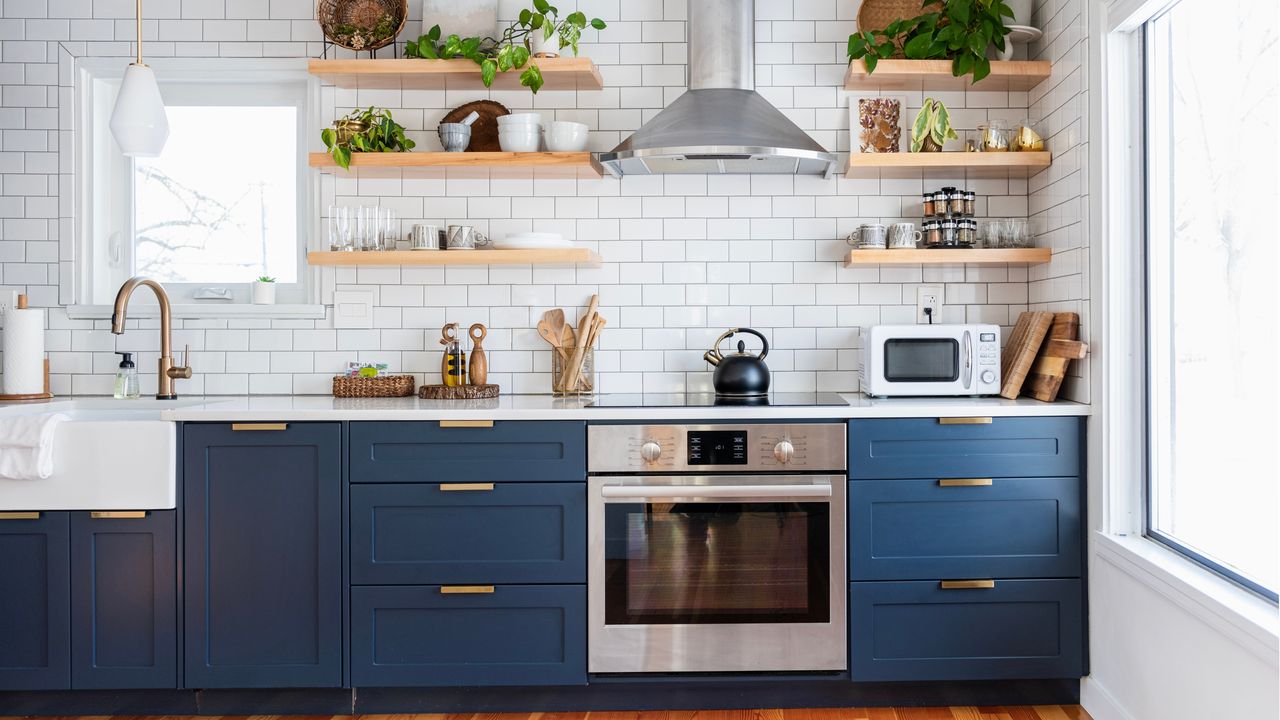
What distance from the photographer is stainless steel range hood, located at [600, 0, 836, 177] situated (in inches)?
108

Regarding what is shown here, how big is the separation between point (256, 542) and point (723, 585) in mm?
1388

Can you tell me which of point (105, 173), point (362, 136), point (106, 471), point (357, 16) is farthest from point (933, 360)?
point (105, 173)

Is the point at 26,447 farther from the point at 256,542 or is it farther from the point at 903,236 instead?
the point at 903,236

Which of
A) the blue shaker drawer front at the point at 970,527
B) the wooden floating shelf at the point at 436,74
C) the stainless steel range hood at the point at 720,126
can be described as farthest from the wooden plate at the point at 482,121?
the blue shaker drawer front at the point at 970,527

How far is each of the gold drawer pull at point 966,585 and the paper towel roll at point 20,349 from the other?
3132 millimetres

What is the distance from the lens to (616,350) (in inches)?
127

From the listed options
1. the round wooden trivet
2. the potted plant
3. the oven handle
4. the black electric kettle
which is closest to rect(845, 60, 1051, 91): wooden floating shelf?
the black electric kettle

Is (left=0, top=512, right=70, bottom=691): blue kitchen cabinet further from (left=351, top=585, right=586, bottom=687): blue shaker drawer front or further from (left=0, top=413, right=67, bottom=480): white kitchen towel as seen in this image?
(left=351, top=585, right=586, bottom=687): blue shaker drawer front

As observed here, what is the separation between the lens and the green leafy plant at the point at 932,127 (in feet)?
9.82

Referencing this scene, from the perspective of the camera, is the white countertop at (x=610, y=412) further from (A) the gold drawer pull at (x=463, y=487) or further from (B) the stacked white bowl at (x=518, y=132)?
(B) the stacked white bowl at (x=518, y=132)

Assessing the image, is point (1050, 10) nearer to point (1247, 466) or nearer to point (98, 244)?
point (1247, 466)

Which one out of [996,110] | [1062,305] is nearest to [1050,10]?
[996,110]

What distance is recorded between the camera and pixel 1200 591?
78.4 inches

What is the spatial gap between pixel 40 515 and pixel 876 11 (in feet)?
10.4
